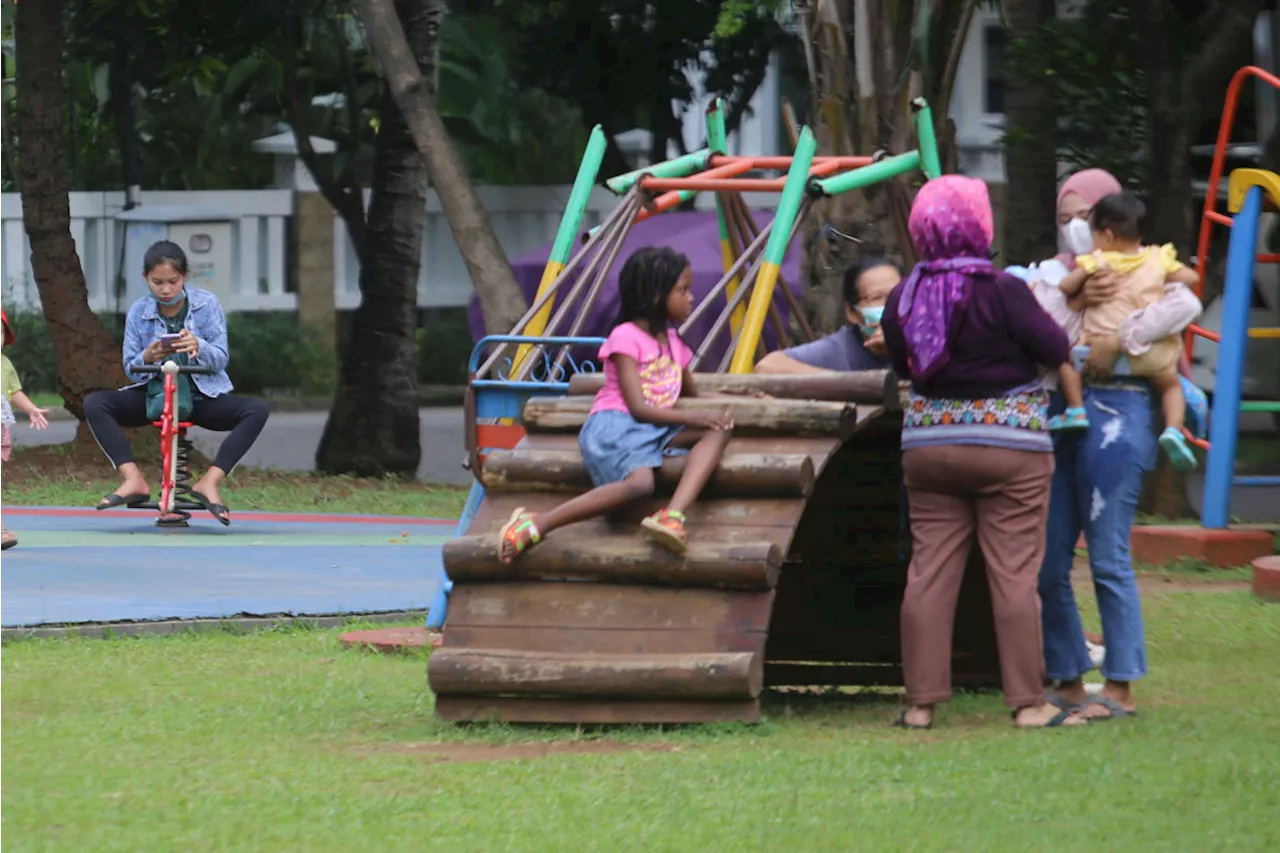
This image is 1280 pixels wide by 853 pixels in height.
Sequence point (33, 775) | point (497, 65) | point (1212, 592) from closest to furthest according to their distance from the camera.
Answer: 1. point (33, 775)
2. point (1212, 592)
3. point (497, 65)

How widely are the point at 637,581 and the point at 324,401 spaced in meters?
22.8

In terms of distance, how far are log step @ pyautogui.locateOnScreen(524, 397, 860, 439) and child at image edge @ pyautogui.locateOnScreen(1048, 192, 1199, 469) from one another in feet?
2.16

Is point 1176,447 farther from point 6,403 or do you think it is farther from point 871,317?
point 6,403

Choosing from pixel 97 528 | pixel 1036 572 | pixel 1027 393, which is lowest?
pixel 97 528

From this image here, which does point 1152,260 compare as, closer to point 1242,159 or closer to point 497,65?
point 1242,159

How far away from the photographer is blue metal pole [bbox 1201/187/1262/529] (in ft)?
38.2

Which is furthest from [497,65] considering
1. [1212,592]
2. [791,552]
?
[791,552]

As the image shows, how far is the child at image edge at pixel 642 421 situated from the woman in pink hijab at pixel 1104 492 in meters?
1.09

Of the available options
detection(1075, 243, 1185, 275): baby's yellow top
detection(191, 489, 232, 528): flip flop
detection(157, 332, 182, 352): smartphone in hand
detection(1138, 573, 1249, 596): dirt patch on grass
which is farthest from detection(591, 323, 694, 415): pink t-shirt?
detection(191, 489, 232, 528): flip flop

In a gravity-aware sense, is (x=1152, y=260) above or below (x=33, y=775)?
above

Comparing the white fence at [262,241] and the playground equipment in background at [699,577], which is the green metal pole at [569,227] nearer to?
the playground equipment in background at [699,577]

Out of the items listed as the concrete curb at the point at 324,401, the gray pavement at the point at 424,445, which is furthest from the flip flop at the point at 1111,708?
the concrete curb at the point at 324,401

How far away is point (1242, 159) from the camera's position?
1959 centimetres

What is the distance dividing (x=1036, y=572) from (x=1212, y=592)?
4.18m
